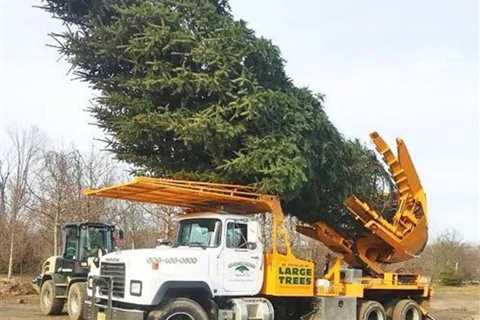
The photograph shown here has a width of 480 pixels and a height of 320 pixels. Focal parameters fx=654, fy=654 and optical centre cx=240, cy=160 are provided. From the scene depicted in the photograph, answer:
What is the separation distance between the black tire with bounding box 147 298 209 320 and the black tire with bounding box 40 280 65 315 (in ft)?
27.5

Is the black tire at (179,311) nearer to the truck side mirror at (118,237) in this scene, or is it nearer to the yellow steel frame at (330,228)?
the yellow steel frame at (330,228)

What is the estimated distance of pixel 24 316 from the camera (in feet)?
59.3

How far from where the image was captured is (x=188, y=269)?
12.0 m

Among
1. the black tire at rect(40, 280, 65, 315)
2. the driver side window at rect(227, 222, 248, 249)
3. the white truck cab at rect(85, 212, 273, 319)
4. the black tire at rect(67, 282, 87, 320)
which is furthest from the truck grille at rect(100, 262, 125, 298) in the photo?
the black tire at rect(40, 280, 65, 315)

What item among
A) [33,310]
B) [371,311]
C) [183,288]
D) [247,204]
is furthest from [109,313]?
[33,310]

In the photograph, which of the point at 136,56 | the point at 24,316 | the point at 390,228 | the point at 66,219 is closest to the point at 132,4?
the point at 136,56

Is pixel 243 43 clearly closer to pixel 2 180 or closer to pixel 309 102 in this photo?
pixel 309 102

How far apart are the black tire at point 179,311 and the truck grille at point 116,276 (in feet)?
2.74

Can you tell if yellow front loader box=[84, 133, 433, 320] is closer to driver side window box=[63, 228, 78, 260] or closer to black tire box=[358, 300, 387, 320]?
black tire box=[358, 300, 387, 320]

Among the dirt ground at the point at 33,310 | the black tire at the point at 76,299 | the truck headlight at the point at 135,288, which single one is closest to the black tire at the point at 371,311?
the dirt ground at the point at 33,310

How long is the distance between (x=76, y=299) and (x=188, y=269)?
586 centimetres

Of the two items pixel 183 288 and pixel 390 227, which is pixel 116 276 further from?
pixel 390 227

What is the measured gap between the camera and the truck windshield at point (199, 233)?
12695 millimetres

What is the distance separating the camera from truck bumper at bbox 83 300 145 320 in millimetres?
11298
